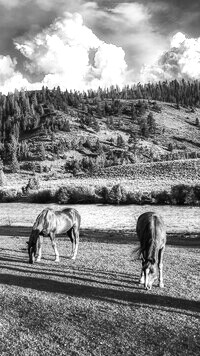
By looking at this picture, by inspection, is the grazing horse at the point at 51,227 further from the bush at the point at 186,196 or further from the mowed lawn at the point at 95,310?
the bush at the point at 186,196

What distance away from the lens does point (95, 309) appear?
1017 cm

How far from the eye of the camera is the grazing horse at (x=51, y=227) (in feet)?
51.3

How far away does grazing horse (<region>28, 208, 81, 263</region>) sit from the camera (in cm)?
1562

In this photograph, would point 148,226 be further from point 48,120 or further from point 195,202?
point 48,120

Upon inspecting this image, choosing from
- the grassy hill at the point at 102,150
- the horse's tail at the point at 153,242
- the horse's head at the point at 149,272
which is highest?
the grassy hill at the point at 102,150

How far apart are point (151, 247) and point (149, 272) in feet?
2.94

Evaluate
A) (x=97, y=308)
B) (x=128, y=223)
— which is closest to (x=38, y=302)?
(x=97, y=308)

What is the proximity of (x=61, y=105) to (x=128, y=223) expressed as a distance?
167 metres

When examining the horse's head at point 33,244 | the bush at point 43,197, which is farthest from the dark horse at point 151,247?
the bush at point 43,197

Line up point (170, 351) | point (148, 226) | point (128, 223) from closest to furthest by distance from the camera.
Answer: point (170, 351) → point (148, 226) → point (128, 223)

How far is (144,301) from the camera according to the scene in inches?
429

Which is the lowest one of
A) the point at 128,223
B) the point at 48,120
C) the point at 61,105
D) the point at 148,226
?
the point at 128,223

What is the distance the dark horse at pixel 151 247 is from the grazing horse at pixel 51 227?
4.79 m

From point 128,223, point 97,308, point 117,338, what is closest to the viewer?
point 117,338
